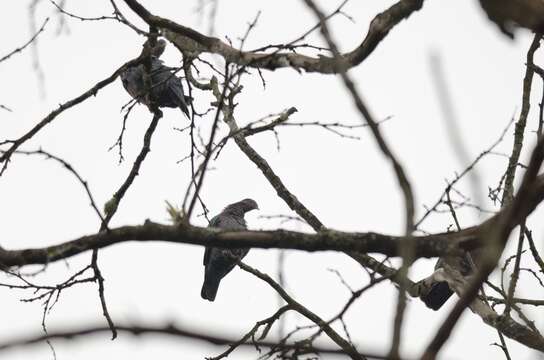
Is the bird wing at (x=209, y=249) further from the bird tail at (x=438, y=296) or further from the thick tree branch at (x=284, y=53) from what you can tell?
the thick tree branch at (x=284, y=53)

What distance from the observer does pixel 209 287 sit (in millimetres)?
8164

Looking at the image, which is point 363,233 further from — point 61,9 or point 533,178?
point 61,9

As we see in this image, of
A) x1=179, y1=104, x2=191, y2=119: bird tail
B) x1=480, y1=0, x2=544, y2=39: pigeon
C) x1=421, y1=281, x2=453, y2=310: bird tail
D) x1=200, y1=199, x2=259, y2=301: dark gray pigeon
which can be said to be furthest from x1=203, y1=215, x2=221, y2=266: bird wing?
x1=480, y1=0, x2=544, y2=39: pigeon

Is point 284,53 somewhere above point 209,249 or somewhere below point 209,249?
below

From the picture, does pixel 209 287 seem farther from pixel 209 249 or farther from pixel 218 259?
pixel 209 249

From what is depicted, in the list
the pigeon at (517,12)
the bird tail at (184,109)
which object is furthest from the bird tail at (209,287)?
the pigeon at (517,12)

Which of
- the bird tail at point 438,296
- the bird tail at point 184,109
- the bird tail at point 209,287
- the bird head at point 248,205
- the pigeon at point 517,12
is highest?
the bird tail at point 184,109

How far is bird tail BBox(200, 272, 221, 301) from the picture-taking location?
812cm

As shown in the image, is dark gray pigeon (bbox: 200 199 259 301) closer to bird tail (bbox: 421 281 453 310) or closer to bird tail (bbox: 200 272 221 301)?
bird tail (bbox: 200 272 221 301)

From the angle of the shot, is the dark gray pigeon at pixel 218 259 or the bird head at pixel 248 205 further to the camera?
the bird head at pixel 248 205

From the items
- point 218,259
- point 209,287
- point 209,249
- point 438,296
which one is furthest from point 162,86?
point 438,296

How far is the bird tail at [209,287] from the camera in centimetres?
812

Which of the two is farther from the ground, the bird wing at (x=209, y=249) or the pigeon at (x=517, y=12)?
the bird wing at (x=209, y=249)

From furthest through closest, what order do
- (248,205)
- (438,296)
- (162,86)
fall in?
(248,205) → (162,86) → (438,296)
